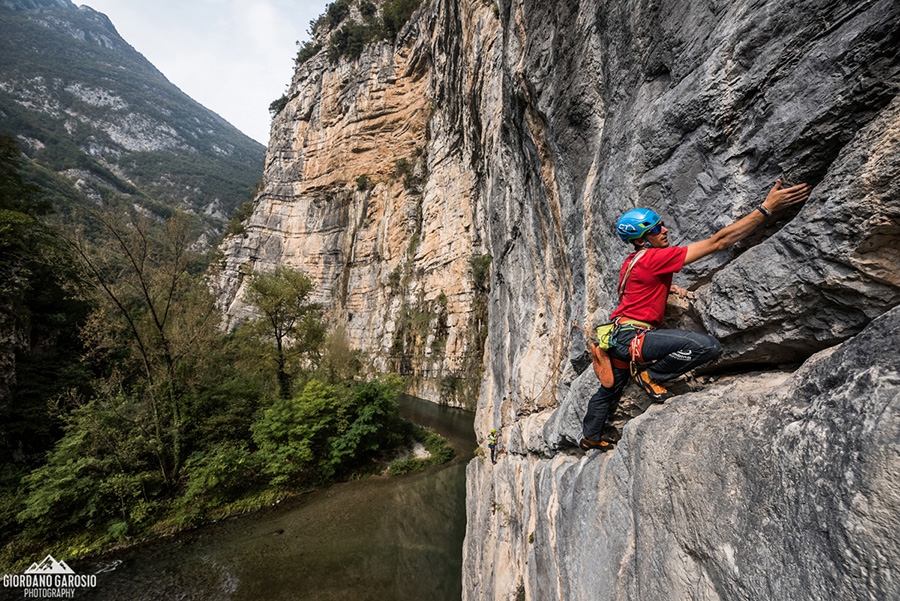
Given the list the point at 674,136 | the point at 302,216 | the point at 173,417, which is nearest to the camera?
the point at 674,136

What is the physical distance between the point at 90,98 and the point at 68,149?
146 ft

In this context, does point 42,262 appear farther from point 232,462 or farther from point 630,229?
point 630,229

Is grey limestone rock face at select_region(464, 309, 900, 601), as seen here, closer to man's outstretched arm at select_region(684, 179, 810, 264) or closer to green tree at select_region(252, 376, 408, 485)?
man's outstretched arm at select_region(684, 179, 810, 264)

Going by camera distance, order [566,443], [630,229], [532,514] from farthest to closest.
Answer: [532,514], [566,443], [630,229]

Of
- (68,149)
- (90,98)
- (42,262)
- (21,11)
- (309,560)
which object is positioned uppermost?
(21,11)

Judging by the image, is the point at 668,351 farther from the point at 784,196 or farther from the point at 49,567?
the point at 49,567

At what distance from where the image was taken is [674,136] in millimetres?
2715

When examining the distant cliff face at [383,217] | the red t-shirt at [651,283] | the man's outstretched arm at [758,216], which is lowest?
the red t-shirt at [651,283]

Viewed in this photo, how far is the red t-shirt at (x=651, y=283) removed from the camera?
2.21 meters

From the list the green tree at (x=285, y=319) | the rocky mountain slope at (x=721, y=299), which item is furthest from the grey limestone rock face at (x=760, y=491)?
the green tree at (x=285, y=319)

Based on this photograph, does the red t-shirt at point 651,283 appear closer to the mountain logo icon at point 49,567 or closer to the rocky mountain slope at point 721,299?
the rocky mountain slope at point 721,299

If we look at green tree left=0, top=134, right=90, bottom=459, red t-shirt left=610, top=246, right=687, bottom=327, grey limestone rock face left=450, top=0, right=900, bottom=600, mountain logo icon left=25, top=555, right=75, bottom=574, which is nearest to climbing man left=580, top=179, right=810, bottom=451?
red t-shirt left=610, top=246, right=687, bottom=327

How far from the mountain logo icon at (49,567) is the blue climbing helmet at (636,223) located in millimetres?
13225

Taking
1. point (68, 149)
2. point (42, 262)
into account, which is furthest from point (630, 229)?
point (68, 149)
